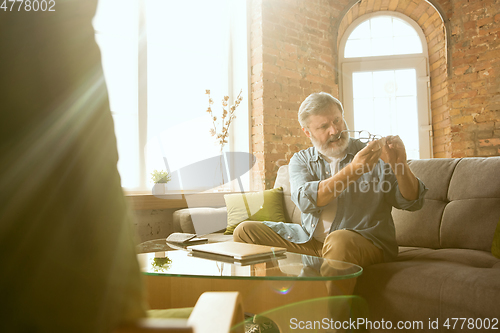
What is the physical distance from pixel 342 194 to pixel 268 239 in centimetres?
43

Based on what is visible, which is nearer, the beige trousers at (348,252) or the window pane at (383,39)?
the beige trousers at (348,252)

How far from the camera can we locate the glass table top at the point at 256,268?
1.09 m

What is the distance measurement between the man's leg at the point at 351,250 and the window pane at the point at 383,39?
316 cm

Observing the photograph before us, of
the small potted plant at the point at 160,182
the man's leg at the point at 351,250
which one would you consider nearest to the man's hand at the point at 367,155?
the man's leg at the point at 351,250

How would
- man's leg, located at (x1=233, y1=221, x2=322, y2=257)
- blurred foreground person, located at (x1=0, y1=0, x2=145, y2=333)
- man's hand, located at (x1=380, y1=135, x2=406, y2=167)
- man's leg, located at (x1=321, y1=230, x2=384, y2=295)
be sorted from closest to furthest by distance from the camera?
blurred foreground person, located at (x1=0, y1=0, x2=145, y2=333)
man's leg, located at (x1=321, y1=230, x2=384, y2=295)
man's hand, located at (x1=380, y1=135, x2=406, y2=167)
man's leg, located at (x1=233, y1=221, x2=322, y2=257)

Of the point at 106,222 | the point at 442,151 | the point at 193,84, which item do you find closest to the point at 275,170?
the point at 193,84

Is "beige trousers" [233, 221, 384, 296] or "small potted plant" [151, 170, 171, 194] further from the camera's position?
"small potted plant" [151, 170, 171, 194]

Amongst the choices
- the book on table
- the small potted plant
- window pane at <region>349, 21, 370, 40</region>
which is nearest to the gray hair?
the book on table

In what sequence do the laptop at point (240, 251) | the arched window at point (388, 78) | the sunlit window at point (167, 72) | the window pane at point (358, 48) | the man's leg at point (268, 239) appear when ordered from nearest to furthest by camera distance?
the laptop at point (240, 251)
the man's leg at point (268, 239)
the sunlit window at point (167, 72)
the arched window at point (388, 78)
the window pane at point (358, 48)

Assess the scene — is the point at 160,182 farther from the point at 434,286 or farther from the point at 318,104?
the point at 434,286

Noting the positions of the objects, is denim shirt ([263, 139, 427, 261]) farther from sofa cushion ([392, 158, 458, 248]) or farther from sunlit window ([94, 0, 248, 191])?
sunlit window ([94, 0, 248, 191])

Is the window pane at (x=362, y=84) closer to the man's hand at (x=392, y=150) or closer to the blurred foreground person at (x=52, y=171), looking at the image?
the man's hand at (x=392, y=150)

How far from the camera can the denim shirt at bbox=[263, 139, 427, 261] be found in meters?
1.58

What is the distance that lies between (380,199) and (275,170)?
1.96 meters
